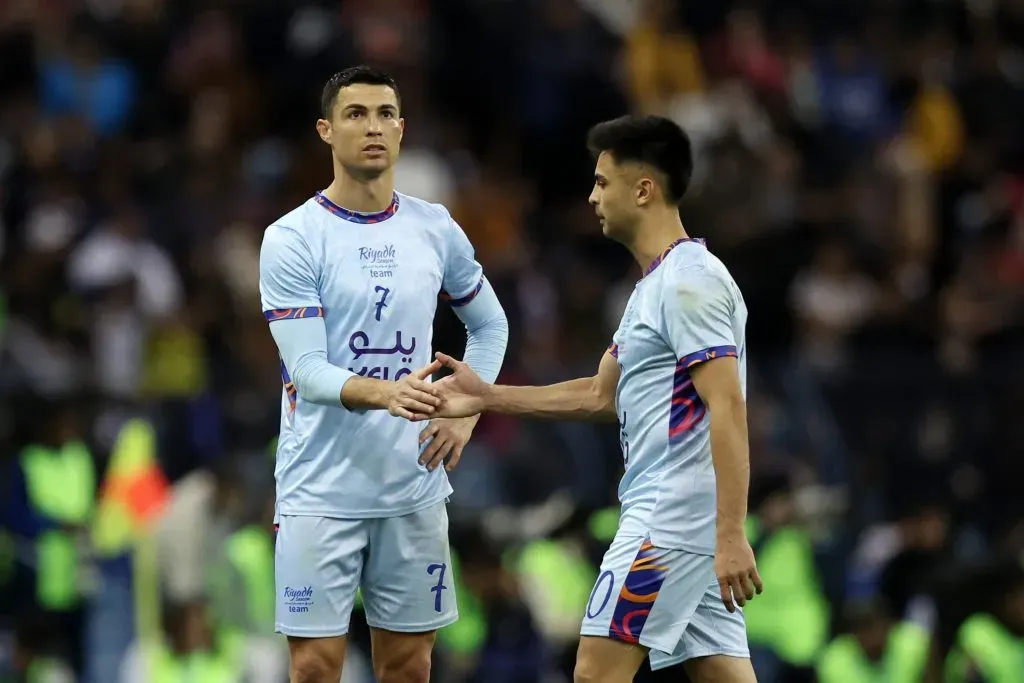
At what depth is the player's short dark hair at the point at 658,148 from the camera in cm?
714

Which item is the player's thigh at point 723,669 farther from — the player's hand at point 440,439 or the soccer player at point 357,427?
the player's hand at point 440,439

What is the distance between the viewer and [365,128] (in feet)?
24.1

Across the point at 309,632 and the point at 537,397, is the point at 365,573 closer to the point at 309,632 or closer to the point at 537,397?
the point at 309,632

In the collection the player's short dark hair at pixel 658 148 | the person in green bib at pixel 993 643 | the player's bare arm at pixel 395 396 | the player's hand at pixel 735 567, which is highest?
the player's short dark hair at pixel 658 148

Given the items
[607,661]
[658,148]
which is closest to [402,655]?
[607,661]

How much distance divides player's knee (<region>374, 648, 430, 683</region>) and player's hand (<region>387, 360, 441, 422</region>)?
99 centimetres

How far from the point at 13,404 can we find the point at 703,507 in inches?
295

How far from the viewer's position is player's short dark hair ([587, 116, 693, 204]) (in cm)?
714

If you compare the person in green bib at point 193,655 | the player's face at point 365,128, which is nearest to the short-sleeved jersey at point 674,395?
the player's face at point 365,128

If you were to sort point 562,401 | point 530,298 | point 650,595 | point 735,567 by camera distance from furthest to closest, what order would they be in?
point 530,298
point 562,401
point 650,595
point 735,567

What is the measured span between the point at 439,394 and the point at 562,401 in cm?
61

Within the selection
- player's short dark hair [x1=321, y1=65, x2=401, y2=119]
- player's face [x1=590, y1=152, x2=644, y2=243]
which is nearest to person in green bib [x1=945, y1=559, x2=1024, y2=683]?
player's face [x1=590, y1=152, x2=644, y2=243]

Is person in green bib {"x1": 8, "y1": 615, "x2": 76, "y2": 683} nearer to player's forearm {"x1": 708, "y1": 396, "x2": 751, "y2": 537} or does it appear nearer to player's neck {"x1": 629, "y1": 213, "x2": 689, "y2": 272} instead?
player's neck {"x1": 629, "y1": 213, "x2": 689, "y2": 272}

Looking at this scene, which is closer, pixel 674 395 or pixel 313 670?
pixel 674 395
